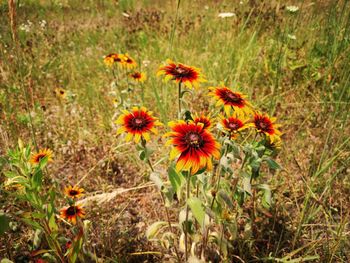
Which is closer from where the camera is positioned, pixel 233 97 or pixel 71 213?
pixel 233 97

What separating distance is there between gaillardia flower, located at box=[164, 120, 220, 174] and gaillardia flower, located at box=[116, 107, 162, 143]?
0.12 m

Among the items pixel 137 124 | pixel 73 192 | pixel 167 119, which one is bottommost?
pixel 73 192

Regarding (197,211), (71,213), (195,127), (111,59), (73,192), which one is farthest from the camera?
(111,59)

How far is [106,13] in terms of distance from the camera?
541 cm

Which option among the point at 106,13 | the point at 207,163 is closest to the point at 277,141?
the point at 207,163

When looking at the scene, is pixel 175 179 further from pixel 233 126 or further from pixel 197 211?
pixel 233 126

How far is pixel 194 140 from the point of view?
993mm

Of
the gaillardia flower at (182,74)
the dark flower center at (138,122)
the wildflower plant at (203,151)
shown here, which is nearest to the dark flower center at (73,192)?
the wildflower plant at (203,151)

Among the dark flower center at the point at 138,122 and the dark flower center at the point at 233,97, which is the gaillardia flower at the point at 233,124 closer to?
the dark flower center at the point at 233,97

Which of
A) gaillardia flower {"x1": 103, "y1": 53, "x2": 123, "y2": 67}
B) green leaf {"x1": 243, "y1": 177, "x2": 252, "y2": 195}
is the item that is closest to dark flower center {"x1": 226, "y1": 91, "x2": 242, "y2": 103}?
green leaf {"x1": 243, "y1": 177, "x2": 252, "y2": 195}

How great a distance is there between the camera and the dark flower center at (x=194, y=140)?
99cm

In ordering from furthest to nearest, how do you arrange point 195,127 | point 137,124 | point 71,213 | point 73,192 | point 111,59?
point 111,59, point 73,192, point 71,213, point 137,124, point 195,127

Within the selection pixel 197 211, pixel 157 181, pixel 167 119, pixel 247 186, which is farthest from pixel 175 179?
pixel 167 119

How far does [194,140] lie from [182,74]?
16.3 inches
